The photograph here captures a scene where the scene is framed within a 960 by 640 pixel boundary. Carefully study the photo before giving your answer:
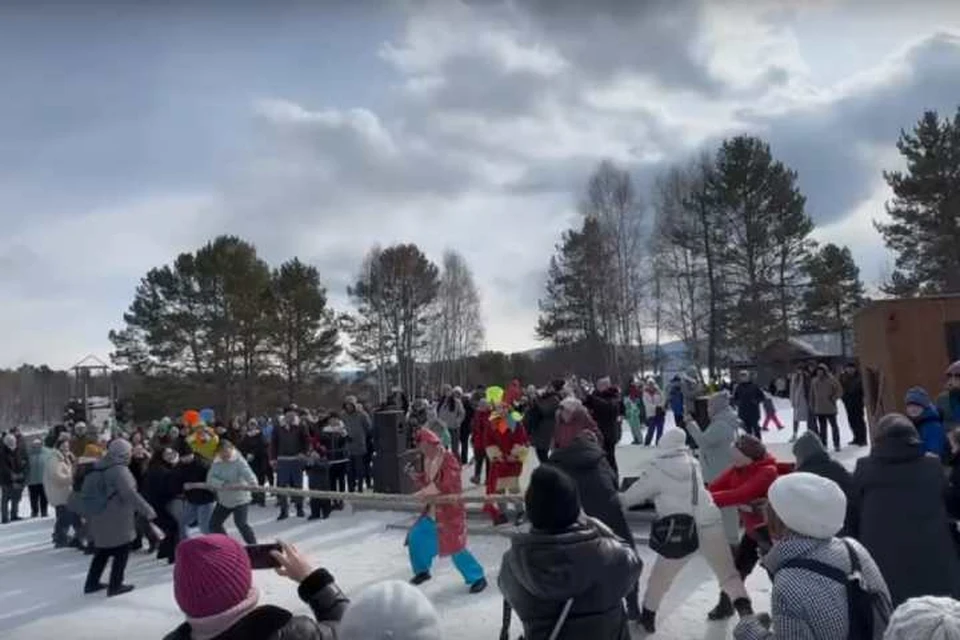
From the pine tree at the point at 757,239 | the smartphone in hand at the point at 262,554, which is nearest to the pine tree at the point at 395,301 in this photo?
the pine tree at the point at 757,239

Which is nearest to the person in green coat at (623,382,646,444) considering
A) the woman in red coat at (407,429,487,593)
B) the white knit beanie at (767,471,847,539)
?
the woman in red coat at (407,429,487,593)

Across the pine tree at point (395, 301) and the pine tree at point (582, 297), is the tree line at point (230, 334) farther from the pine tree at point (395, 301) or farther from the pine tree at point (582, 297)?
the pine tree at point (582, 297)

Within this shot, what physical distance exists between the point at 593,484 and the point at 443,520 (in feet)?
7.47

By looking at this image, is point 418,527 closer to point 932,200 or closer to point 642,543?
point 642,543

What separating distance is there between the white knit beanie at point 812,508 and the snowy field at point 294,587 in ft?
12.7

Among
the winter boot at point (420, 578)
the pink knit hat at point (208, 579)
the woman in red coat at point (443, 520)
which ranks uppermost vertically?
the pink knit hat at point (208, 579)

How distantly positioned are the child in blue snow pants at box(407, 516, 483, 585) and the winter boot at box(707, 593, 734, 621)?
2.45 metres

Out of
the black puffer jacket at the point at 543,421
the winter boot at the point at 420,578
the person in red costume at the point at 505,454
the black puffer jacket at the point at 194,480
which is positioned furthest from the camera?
the black puffer jacket at the point at 543,421

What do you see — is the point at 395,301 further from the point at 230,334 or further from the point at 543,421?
the point at 543,421

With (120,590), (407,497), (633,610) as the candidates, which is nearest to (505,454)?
(407,497)

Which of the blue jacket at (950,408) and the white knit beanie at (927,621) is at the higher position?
the blue jacket at (950,408)

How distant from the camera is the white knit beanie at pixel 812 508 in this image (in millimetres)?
3217

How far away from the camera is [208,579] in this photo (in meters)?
2.70

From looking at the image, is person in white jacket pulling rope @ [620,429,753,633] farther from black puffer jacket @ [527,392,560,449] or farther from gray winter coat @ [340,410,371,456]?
gray winter coat @ [340,410,371,456]
